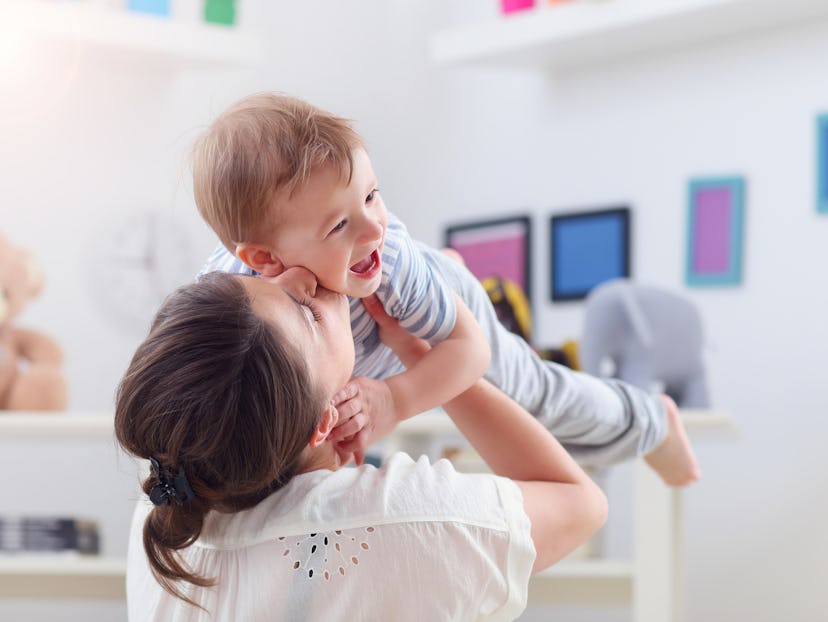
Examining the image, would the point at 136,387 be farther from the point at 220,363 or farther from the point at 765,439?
the point at 765,439

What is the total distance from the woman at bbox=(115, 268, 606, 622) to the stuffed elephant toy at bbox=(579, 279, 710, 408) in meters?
1.53

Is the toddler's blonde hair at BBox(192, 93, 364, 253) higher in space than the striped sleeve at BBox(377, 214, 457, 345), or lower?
higher

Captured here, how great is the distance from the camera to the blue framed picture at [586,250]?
2855mm

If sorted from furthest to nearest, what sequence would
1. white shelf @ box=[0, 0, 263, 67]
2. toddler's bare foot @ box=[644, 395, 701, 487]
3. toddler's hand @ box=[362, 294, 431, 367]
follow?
white shelf @ box=[0, 0, 263, 67] → toddler's bare foot @ box=[644, 395, 701, 487] → toddler's hand @ box=[362, 294, 431, 367]

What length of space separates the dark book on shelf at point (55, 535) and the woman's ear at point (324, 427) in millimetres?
1744

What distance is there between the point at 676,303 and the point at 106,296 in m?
1.70

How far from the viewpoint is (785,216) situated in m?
2.49

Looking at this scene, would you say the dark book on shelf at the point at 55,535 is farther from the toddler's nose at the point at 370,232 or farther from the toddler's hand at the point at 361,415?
the toddler's nose at the point at 370,232

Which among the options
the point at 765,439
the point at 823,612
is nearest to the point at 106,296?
the point at 765,439

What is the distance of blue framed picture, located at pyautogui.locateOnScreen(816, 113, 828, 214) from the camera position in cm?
241

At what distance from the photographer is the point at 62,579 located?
7.26 feet

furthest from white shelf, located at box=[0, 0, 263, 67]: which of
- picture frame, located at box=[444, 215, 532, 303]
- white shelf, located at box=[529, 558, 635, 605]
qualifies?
white shelf, located at box=[529, 558, 635, 605]

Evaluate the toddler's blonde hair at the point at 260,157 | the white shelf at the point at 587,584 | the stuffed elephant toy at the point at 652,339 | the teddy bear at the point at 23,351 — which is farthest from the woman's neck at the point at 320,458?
the teddy bear at the point at 23,351

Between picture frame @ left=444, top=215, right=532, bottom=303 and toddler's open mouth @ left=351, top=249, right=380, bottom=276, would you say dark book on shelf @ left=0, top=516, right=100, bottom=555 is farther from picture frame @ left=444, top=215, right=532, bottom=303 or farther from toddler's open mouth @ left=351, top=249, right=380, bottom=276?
toddler's open mouth @ left=351, top=249, right=380, bottom=276
